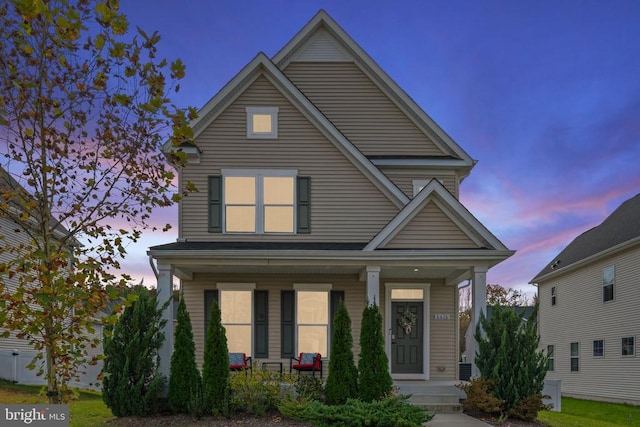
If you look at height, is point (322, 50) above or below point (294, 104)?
above

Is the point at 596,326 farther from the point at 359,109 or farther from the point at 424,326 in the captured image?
the point at 359,109

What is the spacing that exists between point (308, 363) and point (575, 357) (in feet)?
57.0

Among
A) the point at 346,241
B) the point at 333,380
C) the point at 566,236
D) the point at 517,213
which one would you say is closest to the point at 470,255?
the point at 346,241

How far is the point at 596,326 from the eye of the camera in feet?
73.3

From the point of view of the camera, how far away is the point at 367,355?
10383 mm

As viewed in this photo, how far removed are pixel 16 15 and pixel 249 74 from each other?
891 cm

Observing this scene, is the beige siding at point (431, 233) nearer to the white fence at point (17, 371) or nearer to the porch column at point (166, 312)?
the porch column at point (166, 312)

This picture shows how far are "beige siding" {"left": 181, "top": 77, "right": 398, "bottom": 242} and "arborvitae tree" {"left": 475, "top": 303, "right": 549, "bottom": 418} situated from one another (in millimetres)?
3913

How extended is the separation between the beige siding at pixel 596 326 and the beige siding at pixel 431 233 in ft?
37.9

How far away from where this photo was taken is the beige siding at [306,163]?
13367mm

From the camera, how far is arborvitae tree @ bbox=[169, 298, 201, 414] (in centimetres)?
1016

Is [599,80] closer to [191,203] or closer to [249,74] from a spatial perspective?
[249,74]

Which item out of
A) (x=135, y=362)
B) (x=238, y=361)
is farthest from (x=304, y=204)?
(x=135, y=362)

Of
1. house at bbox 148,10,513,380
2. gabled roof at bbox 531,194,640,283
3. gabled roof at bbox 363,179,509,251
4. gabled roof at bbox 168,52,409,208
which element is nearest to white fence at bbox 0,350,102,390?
house at bbox 148,10,513,380
